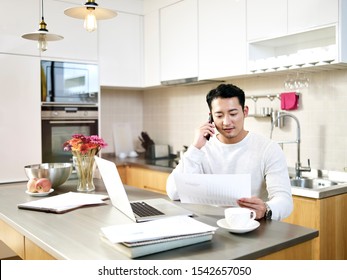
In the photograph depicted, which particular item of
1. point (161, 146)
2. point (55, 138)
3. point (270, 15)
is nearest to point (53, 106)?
point (55, 138)

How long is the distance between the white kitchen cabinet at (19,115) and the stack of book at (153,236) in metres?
2.34

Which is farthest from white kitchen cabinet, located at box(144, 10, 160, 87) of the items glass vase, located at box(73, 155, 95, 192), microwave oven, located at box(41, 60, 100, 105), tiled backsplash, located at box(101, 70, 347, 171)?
glass vase, located at box(73, 155, 95, 192)

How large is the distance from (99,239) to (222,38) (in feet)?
7.83

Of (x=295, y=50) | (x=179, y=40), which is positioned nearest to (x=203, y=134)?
(x=295, y=50)

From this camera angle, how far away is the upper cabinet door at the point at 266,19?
281cm

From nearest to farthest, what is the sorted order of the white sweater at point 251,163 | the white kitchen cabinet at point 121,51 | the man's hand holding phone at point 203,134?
the white sweater at point 251,163 → the man's hand holding phone at point 203,134 → the white kitchen cabinet at point 121,51

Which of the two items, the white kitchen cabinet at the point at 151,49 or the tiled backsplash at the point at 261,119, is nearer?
the tiled backsplash at the point at 261,119

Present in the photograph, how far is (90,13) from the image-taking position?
1.95 meters

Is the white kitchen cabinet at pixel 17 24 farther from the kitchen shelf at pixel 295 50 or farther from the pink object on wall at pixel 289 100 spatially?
the pink object on wall at pixel 289 100

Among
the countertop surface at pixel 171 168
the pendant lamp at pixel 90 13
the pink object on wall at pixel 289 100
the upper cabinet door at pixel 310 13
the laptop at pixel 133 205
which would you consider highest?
the upper cabinet door at pixel 310 13

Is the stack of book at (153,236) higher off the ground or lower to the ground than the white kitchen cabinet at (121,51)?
lower

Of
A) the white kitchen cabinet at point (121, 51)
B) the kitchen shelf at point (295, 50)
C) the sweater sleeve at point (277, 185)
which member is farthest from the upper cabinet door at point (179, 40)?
the sweater sleeve at point (277, 185)

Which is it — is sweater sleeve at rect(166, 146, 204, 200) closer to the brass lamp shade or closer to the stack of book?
the stack of book

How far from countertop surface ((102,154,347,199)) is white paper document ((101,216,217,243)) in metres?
1.28
